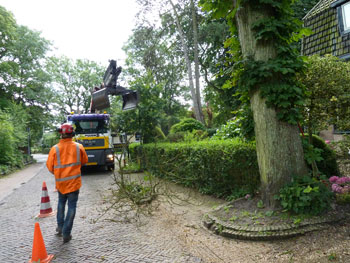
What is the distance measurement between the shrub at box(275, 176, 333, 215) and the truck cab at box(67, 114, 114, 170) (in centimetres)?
942

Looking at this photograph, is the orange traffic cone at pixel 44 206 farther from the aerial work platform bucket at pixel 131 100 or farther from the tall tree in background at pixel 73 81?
the tall tree in background at pixel 73 81

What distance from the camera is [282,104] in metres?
4.26

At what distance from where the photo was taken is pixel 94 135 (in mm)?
12492

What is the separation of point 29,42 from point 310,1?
2608 cm

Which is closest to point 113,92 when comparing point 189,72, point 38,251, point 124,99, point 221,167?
point 124,99

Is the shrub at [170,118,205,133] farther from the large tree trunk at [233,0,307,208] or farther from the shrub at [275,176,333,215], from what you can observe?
the shrub at [275,176,333,215]

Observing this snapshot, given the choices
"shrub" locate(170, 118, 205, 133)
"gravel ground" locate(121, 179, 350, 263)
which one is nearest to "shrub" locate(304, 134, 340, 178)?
"gravel ground" locate(121, 179, 350, 263)

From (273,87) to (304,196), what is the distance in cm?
182

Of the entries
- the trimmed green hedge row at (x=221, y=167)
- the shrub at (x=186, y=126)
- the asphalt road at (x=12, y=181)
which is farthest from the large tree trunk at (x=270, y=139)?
the shrub at (x=186, y=126)

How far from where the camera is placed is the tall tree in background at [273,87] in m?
4.33

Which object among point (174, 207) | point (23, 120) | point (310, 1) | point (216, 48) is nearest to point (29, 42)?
point (23, 120)

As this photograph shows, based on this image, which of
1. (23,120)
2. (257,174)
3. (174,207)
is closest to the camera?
(257,174)

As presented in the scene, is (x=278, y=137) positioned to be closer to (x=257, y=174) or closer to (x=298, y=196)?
(x=298, y=196)

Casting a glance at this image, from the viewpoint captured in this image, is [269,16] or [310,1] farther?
[310,1]
